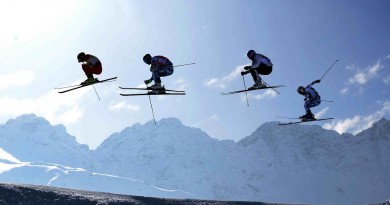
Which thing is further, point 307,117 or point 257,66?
point 307,117

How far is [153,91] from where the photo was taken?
34.3 metres

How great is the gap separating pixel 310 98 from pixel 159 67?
12880 mm

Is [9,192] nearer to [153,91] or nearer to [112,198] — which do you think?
[112,198]

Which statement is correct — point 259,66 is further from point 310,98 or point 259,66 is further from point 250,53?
point 310,98

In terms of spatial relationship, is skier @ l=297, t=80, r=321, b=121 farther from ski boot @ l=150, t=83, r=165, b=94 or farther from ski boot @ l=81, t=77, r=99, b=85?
ski boot @ l=81, t=77, r=99, b=85

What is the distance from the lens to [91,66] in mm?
34031

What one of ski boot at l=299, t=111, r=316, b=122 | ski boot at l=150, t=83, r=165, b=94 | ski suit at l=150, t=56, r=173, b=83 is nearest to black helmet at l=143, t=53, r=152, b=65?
ski suit at l=150, t=56, r=173, b=83

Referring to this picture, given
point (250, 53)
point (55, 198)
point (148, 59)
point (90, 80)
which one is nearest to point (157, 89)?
point (148, 59)

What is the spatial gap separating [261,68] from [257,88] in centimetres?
160

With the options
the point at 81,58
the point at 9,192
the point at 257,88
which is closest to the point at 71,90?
the point at 81,58

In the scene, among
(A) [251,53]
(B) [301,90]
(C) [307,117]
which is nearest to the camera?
(A) [251,53]

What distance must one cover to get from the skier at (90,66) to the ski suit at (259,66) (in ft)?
33.0

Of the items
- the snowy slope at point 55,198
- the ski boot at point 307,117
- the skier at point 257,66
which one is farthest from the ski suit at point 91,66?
the snowy slope at point 55,198

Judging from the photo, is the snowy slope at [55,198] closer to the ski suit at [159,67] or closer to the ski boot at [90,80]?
the ski boot at [90,80]
